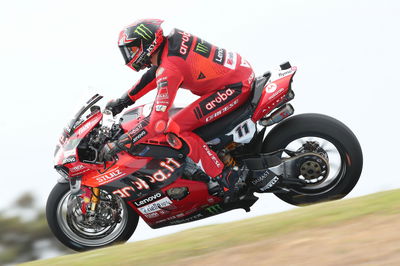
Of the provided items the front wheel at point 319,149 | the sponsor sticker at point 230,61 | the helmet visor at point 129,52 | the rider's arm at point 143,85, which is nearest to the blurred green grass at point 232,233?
the front wheel at point 319,149

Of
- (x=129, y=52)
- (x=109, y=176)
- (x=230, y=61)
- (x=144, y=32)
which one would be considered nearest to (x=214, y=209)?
(x=109, y=176)

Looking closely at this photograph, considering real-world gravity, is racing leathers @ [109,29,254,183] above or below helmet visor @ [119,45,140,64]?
below

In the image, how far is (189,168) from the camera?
651cm

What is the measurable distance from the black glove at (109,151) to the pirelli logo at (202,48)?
1.23 m

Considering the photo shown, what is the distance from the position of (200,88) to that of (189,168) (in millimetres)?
828

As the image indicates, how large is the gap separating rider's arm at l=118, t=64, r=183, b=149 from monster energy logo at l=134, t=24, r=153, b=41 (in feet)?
1.21

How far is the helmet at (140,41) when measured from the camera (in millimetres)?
6117

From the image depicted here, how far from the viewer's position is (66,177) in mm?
6539

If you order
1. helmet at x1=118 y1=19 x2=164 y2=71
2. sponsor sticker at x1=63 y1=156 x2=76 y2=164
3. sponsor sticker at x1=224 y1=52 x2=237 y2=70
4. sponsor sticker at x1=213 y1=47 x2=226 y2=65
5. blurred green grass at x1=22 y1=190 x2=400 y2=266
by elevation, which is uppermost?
helmet at x1=118 y1=19 x2=164 y2=71

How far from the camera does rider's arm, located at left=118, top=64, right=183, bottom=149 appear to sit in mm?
5980

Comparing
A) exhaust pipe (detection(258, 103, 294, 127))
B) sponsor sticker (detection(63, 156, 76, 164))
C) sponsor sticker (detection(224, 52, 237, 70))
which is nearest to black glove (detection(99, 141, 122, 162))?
sponsor sticker (detection(63, 156, 76, 164))

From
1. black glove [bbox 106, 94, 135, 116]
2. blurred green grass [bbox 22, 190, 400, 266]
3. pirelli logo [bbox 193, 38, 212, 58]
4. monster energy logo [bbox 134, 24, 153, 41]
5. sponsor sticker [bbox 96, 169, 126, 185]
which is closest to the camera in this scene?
blurred green grass [bbox 22, 190, 400, 266]

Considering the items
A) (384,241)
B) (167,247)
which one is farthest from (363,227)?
(167,247)

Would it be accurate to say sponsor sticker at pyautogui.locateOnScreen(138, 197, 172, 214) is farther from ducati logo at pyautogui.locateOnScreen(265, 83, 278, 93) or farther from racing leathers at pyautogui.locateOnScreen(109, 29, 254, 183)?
ducati logo at pyautogui.locateOnScreen(265, 83, 278, 93)
